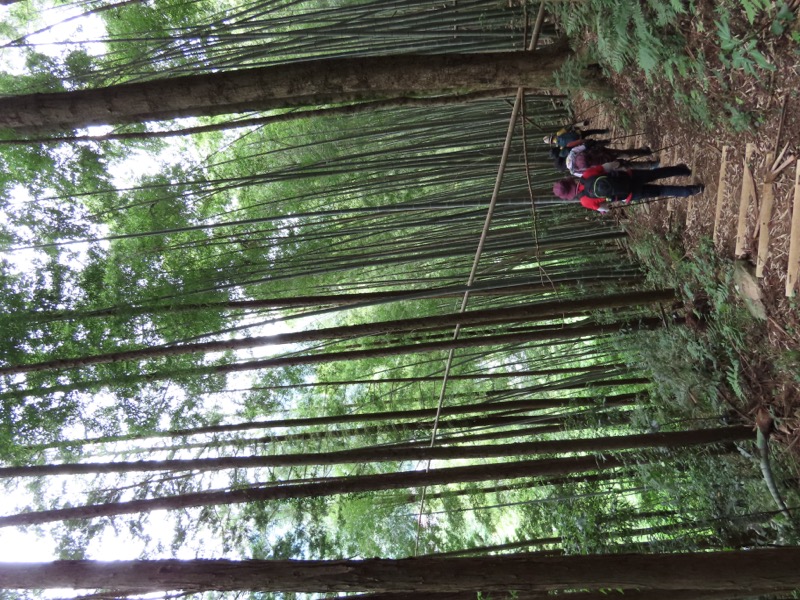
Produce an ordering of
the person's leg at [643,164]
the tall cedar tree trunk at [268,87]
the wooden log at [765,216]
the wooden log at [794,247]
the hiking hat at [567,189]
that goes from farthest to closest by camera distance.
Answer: the person's leg at [643,164] < the hiking hat at [567,189] < the wooden log at [765,216] < the wooden log at [794,247] < the tall cedar tree trunk at [268,87]

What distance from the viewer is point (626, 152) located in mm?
3598

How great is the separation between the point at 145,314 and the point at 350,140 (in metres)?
2.44

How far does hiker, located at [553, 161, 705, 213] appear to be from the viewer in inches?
125

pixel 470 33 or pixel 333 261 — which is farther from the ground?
pixel 470 33

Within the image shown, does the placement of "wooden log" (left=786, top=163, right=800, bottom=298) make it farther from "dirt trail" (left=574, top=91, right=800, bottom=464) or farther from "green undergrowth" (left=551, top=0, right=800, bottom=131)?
"green undergrowth" (left=551, top=0, right=800, bottom=131)

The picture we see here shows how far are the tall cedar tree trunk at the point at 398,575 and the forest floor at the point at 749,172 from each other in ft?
5.22

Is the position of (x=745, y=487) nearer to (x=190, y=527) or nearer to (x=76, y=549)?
(x=190, y=527)

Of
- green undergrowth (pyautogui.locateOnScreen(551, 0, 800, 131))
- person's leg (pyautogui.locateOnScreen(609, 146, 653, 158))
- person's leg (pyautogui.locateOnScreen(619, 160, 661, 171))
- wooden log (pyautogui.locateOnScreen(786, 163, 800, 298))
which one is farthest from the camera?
person's leg (pyautogui.locateOnScreen(609, 146, 653, 158))

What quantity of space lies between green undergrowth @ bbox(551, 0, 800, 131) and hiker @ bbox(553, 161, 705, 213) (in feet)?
1.15

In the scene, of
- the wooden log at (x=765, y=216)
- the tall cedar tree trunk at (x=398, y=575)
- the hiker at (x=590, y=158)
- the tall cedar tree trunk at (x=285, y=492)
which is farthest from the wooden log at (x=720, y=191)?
the tall cedar tree trunk at (x=398, y=575)

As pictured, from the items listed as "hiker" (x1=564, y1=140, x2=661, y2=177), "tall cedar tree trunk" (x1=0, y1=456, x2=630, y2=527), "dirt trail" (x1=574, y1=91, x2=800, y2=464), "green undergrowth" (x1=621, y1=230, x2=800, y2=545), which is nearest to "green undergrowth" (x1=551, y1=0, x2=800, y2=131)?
"dirt trail" (x1=574, y1=91, x2=800, y2=464)

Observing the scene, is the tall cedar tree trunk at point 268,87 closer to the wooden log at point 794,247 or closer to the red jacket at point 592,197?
the red jacket at point 592,197

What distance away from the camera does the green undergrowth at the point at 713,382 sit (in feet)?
10.8

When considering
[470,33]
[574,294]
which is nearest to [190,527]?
[574,294]
